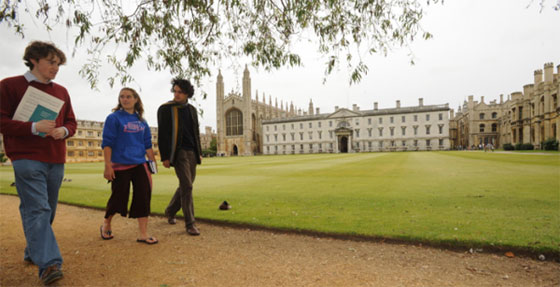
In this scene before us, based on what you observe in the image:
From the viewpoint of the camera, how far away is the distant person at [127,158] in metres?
3.66

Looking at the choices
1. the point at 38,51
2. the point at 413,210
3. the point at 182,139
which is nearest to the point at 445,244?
the point at 413,210

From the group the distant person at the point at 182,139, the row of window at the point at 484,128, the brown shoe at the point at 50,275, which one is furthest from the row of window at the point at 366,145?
the brown shoe at the point at 50,275

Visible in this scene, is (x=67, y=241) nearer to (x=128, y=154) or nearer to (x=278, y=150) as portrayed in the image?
(x=128, y=154)

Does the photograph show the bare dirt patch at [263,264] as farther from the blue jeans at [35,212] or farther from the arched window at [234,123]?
the arched window at [234,123]

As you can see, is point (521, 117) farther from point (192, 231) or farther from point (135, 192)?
point (135, 192)

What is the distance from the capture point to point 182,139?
13.9 feet

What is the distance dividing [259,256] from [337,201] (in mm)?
3250

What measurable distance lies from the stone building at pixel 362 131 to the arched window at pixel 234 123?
688cm

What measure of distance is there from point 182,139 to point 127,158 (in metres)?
0.82

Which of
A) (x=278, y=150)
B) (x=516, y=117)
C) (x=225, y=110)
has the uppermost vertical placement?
(x=225, y=110)

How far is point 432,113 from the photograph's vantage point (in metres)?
62.7

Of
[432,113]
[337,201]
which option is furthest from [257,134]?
[337,201]

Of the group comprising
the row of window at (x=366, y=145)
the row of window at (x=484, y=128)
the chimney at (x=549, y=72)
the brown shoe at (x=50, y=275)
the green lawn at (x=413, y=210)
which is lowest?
the green lawn at (x=413, y=210)

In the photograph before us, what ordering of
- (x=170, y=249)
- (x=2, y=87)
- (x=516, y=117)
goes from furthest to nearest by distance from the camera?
(x=516, y=117) → (x=170, y=249) → (x=2, y=87)
